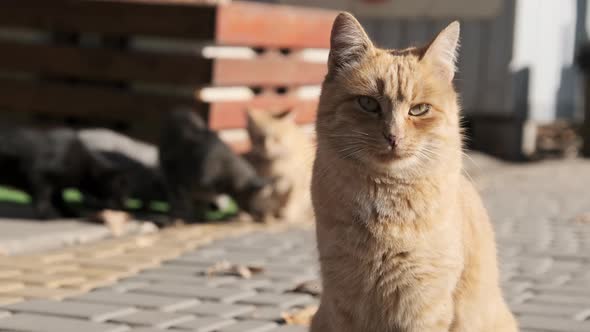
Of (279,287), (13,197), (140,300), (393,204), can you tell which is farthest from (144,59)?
(393,204)

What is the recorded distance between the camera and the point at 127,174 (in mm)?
7746

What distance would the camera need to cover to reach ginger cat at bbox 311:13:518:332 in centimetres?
357

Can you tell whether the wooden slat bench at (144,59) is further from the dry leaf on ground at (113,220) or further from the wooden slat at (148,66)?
the dry leaf on ground at (113,220)

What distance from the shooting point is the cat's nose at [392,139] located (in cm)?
354

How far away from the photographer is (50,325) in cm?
408

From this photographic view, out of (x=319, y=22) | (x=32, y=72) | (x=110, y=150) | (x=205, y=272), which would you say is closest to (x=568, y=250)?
(x=205, y=272)

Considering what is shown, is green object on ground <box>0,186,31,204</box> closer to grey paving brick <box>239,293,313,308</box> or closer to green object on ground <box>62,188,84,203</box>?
green object on ground <box>62,188,84,203</box>

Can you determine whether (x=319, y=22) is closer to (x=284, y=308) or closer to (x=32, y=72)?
(x=32, y=72)

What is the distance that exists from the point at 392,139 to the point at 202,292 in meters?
1.78

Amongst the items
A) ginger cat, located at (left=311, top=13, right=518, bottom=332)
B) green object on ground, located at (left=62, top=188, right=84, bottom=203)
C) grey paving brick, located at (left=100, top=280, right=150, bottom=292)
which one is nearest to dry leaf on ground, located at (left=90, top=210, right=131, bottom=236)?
green object on ground, located at (left=62, top=188, right=84, bottom=203)

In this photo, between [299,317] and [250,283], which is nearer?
[299,317]

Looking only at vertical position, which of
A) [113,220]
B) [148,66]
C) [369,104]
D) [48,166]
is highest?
[369,104]

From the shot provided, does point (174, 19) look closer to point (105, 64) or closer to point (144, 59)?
point (144, 59)

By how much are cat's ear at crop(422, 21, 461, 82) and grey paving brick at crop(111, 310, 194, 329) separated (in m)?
1.65
